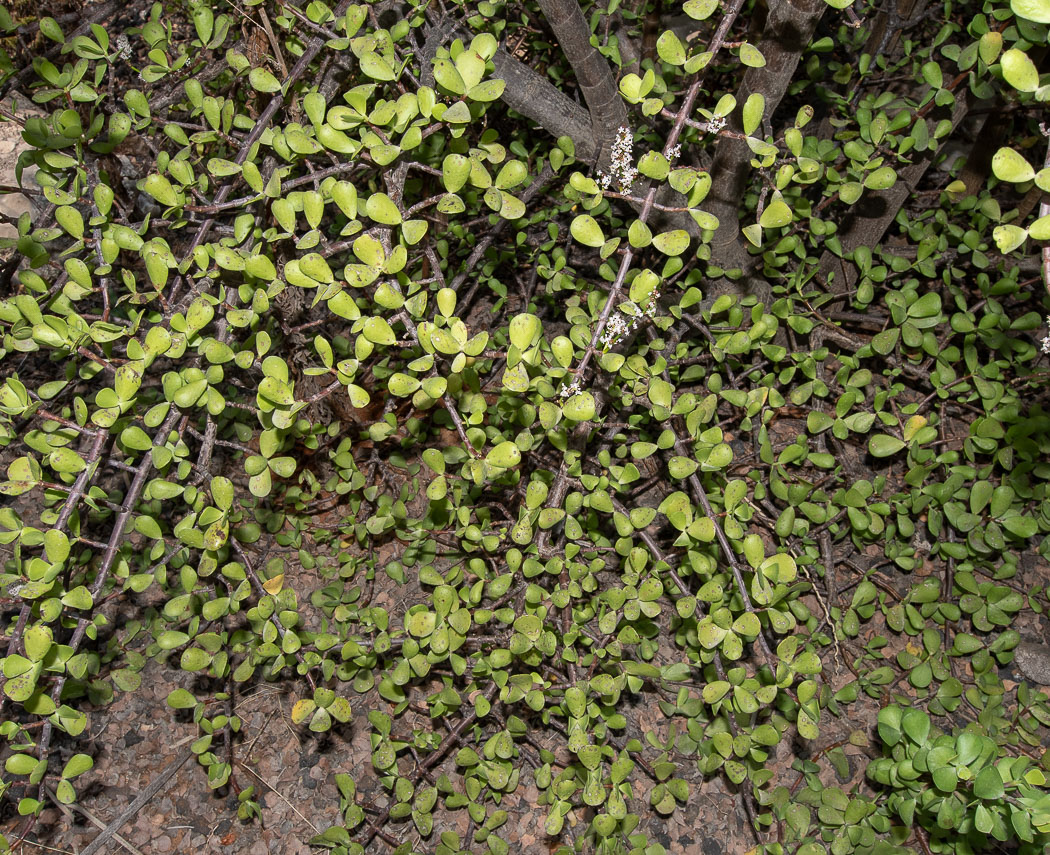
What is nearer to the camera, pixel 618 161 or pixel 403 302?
pixel 403 302

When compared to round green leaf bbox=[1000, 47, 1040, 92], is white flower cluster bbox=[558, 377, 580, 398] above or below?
below

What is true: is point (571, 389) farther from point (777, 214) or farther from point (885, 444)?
point (885, 444)

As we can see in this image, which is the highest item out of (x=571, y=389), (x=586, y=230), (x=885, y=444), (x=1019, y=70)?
(x=1019, y=70)

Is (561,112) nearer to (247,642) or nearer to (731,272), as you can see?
(731,272)

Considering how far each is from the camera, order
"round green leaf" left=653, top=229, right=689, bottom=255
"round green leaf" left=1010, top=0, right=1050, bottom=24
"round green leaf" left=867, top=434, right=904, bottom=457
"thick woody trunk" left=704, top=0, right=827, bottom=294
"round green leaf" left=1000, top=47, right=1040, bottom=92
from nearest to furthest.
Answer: "round green leaf" left=1010, top=0, right=1050, bottom=24, "round green leaf" left=1000, top=47, right=1040, bottom=92, "round green leaf" left=653, top=229, right=689, bottom=255, "thick woody trunk" left=704, top=0, right=827, bottom=294, "round green leaf" left=867, top=434, right=904, bottom=457

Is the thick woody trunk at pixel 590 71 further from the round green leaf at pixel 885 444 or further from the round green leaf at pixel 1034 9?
the round green leaf at pixel 1034 9

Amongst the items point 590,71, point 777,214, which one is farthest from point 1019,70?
point 590,71

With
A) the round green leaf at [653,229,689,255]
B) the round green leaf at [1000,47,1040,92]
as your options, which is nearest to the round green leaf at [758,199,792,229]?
the round green leaf at [653,229,689,255]

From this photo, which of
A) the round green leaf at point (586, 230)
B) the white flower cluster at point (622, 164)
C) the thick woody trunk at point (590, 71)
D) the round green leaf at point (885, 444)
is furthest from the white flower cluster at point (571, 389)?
the round green leaf at point (885, 444)

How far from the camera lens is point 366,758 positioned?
6.64ft

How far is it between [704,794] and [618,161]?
1.52m

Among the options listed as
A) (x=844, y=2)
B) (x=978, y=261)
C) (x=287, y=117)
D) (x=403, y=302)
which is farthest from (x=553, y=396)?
(x=978, y=261)

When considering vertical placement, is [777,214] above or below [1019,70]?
below

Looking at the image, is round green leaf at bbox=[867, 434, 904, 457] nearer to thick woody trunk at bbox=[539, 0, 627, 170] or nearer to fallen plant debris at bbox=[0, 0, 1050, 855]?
fallen plant debris at bbox=[0, 0, 1050, 855]
